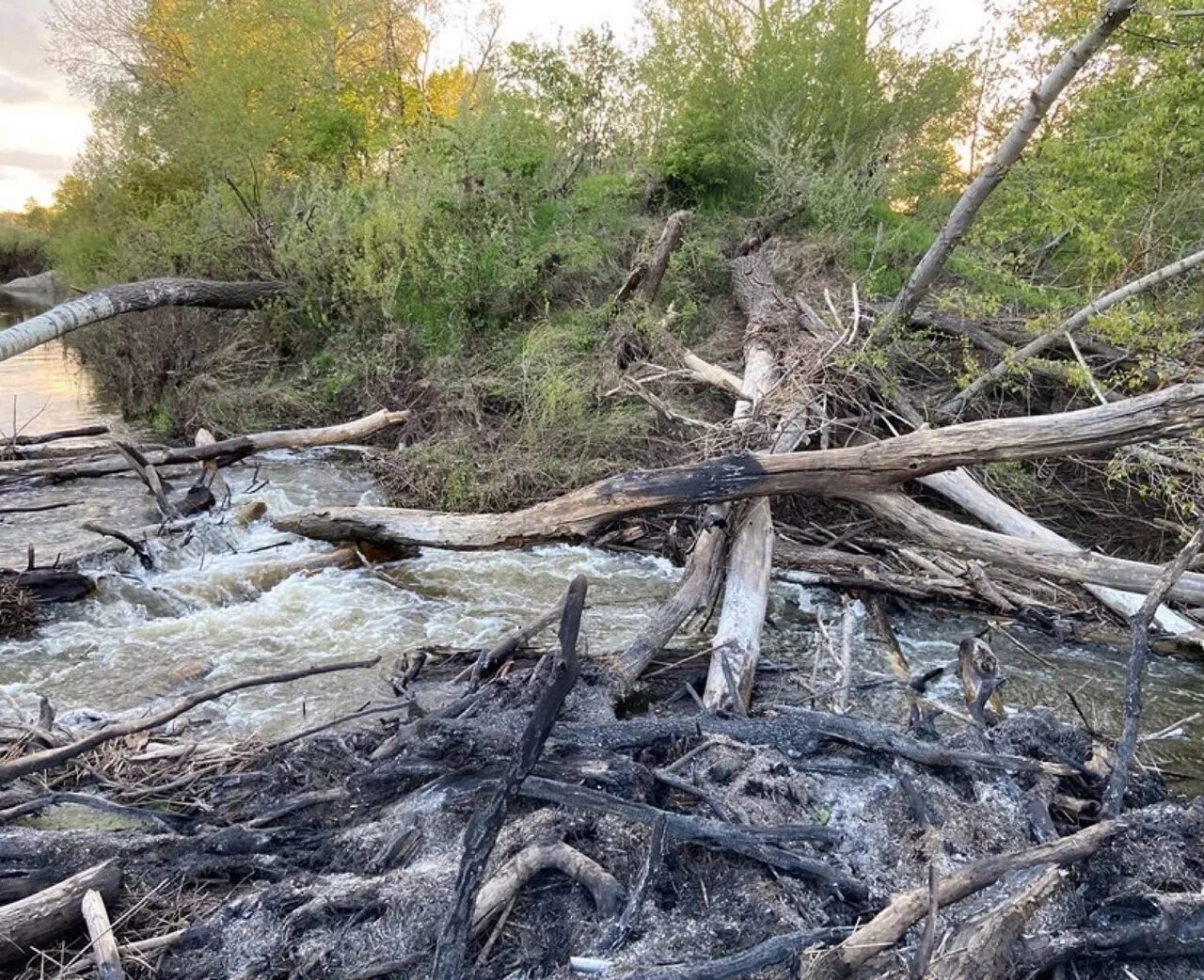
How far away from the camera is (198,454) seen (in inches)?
297

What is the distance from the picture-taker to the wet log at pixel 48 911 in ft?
7.50

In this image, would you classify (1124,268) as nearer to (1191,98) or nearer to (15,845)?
(1191,98)

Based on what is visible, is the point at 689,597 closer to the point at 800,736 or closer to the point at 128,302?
the point at 800,736

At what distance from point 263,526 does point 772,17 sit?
38.3 feet

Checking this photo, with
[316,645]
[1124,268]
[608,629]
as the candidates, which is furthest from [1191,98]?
[316,645]

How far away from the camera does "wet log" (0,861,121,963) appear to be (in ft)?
7.50

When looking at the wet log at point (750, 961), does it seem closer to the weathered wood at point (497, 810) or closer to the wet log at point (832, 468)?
the weathered wood at point (497, 810)

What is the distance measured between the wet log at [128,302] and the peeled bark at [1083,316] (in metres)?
9.42

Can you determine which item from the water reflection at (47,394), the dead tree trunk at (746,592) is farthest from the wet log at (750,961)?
the water reflection at (47,394)

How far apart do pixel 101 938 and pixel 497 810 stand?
47.8 inches

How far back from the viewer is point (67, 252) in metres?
16.3

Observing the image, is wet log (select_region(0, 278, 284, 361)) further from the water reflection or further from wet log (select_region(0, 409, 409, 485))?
the water reflection

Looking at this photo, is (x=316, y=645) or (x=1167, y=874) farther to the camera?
(x=316, y=645)

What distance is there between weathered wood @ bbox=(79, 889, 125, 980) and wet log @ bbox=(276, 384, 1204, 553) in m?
→ 3.44
